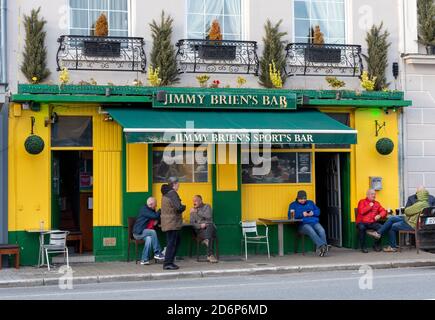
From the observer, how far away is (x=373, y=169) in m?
18.5

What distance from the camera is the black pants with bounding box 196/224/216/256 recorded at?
16578 millimetres

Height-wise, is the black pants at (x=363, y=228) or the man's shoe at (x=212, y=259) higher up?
the black pants at (x=363, y=228)

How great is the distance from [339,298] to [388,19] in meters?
9.63

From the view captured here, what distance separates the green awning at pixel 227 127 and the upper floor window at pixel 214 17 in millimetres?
1870

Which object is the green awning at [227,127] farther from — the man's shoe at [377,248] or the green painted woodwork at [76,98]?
the man's shoe at [377,248]

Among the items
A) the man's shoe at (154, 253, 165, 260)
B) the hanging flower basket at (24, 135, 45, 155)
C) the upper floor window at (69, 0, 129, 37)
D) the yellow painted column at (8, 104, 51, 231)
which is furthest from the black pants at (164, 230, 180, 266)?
the upper floor window at (69, 0, 129, 37)

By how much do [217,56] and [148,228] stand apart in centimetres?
415

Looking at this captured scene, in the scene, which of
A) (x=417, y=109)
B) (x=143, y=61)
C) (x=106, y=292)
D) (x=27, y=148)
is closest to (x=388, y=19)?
(x=417, y=109)

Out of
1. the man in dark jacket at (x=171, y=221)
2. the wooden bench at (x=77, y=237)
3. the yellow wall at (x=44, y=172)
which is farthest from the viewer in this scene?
the wooden bench at (x=77, y=237)

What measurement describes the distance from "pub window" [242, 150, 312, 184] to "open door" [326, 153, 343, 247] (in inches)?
37.9

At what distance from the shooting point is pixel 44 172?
16.6m

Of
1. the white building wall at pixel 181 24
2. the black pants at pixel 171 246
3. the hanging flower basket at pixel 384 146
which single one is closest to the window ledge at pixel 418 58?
the white building wall at pixel 181 24

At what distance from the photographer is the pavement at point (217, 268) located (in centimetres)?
1454

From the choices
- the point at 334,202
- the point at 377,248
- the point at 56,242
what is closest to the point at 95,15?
the point at 56,242
